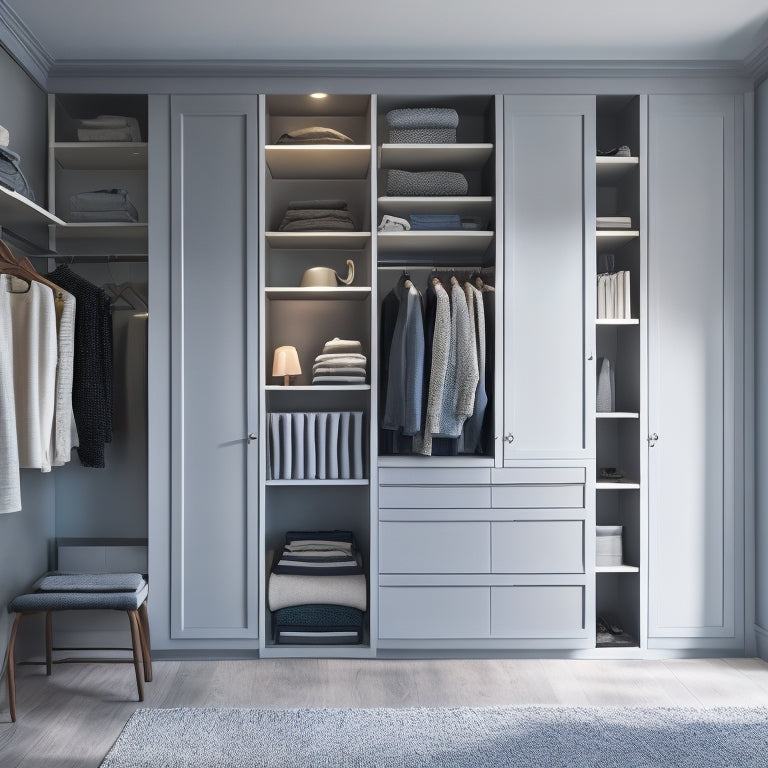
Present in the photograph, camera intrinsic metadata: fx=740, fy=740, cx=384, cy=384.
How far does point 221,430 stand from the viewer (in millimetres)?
3342

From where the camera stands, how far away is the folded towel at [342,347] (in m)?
3.43

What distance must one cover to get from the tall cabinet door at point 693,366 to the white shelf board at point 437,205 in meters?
0.77

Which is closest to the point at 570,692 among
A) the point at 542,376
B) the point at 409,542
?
the point at 409,542

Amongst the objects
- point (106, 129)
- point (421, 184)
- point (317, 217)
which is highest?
point (106, 129)

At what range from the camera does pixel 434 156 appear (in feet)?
11.5

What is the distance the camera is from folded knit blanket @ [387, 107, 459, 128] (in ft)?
11.2

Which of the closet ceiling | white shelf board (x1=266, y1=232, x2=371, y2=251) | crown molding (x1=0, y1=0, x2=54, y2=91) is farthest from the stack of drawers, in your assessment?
crown molding (x1=0, y1=0, x2=54, y2=91)

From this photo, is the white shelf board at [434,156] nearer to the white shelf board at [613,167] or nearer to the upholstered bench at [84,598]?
the white shelf board at [613,167]

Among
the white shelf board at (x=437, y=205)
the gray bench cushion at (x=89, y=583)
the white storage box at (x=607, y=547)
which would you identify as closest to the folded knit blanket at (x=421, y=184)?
the white shelf board at (x=437, y=205)

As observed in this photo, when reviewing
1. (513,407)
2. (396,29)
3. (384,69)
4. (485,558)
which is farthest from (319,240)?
(485,558)

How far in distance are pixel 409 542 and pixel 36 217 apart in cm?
213

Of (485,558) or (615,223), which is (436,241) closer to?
(615,223)

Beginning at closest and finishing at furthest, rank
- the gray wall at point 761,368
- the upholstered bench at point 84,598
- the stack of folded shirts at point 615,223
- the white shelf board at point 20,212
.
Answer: the white shelf board at point 20,212, the upholstered bench at point 84,598, the gray wall at point 761,368, the stack of folded shirts at point 615,223

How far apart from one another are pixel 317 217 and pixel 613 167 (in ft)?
4.61
